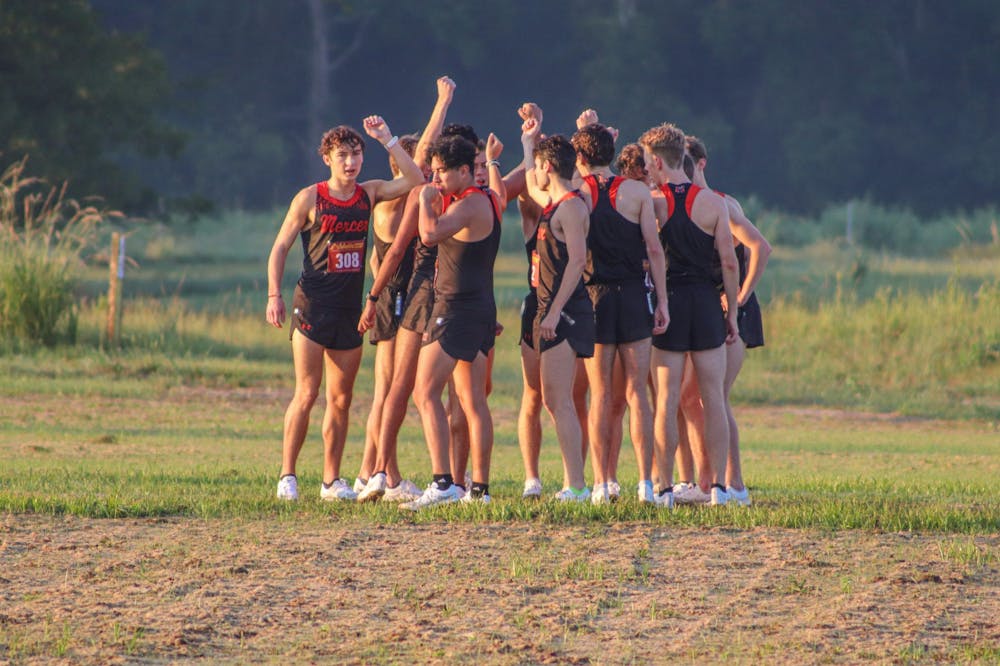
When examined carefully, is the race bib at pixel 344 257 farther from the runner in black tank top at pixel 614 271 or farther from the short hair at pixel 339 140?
the runner in black tank top at pixel 614 271

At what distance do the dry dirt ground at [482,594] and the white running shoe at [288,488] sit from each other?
63 centimetres

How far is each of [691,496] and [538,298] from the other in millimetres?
1523

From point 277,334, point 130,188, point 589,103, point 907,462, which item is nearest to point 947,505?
point 907,462

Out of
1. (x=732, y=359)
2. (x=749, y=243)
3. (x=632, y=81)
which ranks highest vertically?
(x=632, y=81)

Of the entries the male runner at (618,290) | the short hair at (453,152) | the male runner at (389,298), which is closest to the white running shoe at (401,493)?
the male runner at (389,298)

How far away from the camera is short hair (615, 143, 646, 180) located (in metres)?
8.96

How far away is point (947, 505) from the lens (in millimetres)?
9609

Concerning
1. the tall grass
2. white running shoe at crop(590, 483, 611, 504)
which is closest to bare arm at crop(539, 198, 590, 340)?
white running shoe at crop(590, 483, 611, 504)

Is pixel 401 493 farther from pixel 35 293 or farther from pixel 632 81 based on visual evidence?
pixel 632 81

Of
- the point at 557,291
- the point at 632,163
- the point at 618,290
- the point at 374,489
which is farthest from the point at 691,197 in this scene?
the point at 374,489

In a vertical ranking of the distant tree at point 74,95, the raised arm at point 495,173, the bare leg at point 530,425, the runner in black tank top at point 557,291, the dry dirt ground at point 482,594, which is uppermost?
the distant tree at point 74,95

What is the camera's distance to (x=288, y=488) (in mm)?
9414

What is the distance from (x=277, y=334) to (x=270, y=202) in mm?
38309

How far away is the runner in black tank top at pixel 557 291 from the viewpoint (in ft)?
28.3
